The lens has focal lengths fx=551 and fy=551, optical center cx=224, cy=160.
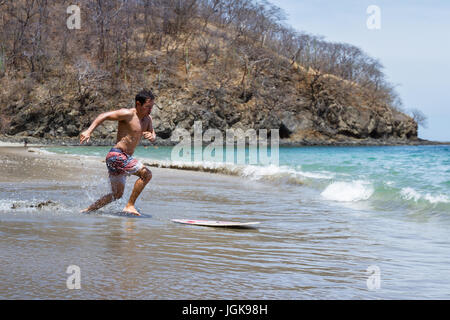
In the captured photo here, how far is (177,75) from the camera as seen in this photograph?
2517 inches

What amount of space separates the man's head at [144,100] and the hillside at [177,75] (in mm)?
48071

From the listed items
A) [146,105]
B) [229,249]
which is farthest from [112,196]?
[229,249]

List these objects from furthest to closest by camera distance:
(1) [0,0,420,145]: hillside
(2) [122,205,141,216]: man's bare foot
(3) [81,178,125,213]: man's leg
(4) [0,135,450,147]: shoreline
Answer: (1) [0,0,420,145]: hillside
(4) [0,135,450,147]: shoreline
(3) [81,178,125,213]: man's leg
(2) [122,205,141,216]: man's bare foot

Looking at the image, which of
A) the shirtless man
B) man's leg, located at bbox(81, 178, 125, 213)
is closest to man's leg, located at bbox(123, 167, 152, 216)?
the shirtless man

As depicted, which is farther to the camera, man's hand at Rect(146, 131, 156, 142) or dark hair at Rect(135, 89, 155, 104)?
man's hand at Rect(146, 131, 156, 142)

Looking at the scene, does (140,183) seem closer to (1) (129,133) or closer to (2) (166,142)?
(1) (129,133)

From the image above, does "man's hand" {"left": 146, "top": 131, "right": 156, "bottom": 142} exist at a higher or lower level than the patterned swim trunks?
higher

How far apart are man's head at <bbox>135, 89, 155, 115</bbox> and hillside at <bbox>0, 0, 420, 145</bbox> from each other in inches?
1893

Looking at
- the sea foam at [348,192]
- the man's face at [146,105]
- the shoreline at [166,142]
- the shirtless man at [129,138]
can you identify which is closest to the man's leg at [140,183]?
the shirtless man at [129,138]

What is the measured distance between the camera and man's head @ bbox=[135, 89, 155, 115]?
705 centimetres

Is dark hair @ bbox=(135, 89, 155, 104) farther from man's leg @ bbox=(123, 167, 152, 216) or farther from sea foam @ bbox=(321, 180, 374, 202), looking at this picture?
sea foam @ bbox=(321, 180, 374, 202)

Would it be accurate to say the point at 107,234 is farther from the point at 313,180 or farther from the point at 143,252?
the point at 313,180

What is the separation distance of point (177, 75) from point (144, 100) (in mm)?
57752

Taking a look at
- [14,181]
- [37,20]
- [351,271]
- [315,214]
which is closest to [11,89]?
[37,20]
